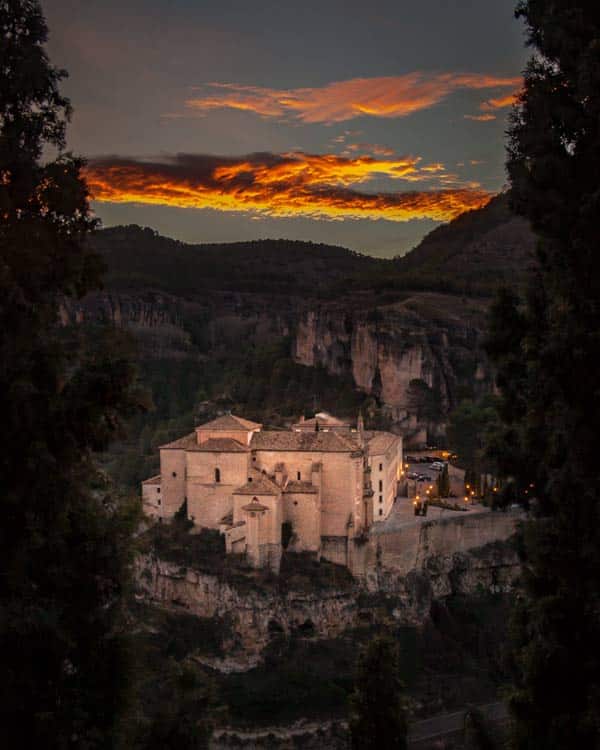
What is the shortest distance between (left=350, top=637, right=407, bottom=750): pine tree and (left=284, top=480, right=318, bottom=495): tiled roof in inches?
688

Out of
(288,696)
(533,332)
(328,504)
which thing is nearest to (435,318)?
(328,504)

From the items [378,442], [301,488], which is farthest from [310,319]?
[301,488]

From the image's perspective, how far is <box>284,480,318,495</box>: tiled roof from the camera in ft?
108

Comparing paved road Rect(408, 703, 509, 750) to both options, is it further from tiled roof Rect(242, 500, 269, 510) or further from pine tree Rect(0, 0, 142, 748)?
pine tree Rect(0, 0, 142, 748)

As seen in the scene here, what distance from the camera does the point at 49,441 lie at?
8180 mm

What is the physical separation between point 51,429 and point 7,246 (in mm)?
1561

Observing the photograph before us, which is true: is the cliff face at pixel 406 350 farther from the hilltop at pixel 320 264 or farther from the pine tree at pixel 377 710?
the pine tree at pixel 377 710

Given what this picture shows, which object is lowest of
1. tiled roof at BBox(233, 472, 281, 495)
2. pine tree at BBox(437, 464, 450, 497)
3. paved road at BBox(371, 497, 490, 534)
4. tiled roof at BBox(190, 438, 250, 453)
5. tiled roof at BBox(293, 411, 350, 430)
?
paved road at BBox(371, 497, 490, 534)

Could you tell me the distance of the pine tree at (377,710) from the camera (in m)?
13.8

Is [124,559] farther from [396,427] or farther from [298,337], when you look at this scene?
[298,337]

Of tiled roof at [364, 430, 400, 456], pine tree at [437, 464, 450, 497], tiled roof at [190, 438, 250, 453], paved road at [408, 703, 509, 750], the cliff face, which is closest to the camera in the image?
paved road at [408, 703, 509, 750]

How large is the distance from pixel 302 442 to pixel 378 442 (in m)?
5.69

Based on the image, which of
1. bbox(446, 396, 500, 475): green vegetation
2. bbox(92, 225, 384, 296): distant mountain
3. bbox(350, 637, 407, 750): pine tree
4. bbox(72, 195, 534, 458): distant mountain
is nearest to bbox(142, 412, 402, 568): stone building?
bbox(72, 195, 534, 458): distant mountain

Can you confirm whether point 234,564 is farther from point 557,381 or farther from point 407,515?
point 557,381
